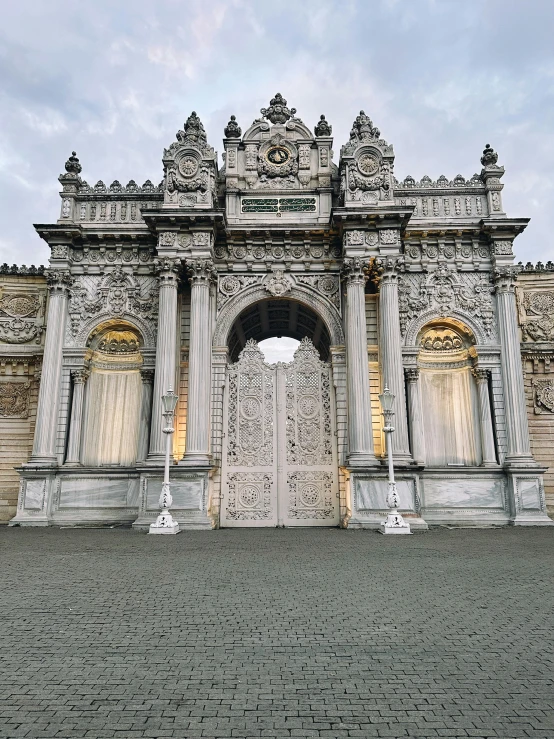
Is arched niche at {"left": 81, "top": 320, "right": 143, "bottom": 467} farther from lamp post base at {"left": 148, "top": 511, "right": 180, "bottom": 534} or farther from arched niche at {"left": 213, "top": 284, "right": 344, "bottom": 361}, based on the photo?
lamp post base at {"left": 148, "top": 511, "right": 180, "bottom": 534}

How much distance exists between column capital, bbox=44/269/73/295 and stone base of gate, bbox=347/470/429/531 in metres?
13.0

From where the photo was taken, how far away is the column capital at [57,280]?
830 inches

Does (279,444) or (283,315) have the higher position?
(283,315)

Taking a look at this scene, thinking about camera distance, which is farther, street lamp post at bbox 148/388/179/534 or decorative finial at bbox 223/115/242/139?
decorative finial at bbox 223/115/242/139

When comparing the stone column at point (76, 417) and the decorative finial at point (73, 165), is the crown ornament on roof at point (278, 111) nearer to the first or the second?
the decorative finial at point (73, 165)

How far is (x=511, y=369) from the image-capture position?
20234 millimetres

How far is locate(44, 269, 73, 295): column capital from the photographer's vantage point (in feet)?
69.2

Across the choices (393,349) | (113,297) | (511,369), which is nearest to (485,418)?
(511,369)

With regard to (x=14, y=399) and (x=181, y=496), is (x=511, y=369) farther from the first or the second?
(x=14, y=399)

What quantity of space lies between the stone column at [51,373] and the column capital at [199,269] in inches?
196

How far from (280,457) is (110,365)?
310 inches

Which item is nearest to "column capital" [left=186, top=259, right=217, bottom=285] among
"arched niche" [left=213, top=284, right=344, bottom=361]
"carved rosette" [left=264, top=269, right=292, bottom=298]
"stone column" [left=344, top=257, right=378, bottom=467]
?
"arched niche" [left=213, top=284, right=344, bottom=361]

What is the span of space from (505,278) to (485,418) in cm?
542

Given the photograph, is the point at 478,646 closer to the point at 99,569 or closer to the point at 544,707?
the point at 544,707
